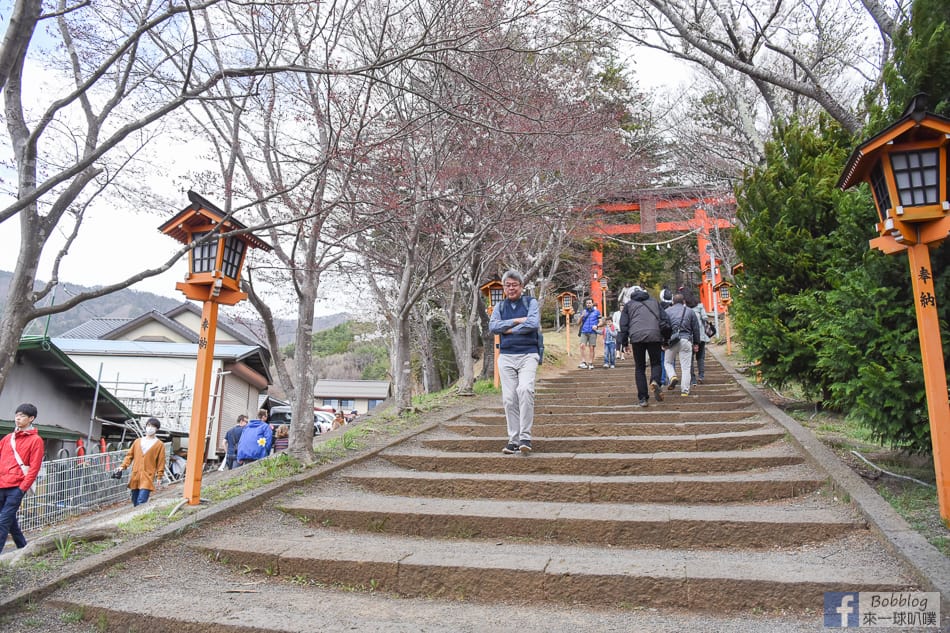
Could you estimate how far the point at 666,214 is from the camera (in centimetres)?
2270

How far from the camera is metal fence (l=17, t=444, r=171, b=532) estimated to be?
9.24m

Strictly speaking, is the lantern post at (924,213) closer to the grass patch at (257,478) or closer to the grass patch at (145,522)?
the grass patch at (257,478)

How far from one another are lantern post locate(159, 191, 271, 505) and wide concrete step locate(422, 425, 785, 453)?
9.06 ft

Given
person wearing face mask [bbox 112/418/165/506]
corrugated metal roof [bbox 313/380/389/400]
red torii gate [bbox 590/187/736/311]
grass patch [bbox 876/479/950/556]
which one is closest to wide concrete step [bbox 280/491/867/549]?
grass patch [bbox 876/479/950/556]

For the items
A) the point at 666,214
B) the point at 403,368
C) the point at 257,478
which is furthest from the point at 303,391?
the point at 666,214

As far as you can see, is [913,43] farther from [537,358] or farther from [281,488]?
[281,488]

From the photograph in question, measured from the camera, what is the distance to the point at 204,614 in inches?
133

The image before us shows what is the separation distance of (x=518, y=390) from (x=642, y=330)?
2829 millimetres

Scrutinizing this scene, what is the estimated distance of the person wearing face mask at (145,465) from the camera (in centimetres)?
886

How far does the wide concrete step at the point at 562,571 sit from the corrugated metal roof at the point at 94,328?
26413mm

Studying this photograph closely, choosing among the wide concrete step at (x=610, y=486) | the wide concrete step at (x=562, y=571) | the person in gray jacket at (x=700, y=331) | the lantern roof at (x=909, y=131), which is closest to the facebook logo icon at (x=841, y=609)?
the wide concrete step at (x=562, y=571)

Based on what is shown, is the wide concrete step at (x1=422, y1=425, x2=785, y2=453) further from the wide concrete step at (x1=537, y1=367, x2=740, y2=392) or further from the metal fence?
the metal fence

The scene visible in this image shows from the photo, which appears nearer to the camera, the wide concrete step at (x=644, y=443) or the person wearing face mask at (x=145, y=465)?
the wide concrete step at (x=644, y=443)

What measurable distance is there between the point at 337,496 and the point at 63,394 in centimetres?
1195
